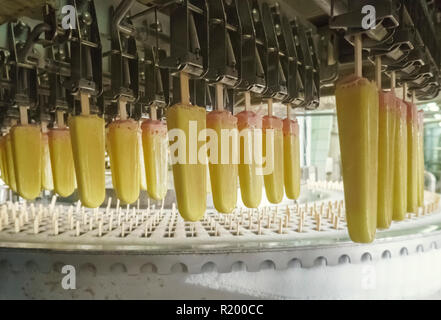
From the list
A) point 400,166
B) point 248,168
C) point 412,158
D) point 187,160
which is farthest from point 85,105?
point 412,158

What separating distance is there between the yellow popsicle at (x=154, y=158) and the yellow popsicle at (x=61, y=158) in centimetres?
39

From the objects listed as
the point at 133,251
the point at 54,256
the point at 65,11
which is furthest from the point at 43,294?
the point at 65,11

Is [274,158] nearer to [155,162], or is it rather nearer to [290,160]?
[290,160]

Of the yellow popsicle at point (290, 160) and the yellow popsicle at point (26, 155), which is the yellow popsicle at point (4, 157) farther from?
the yellow popsicle at point (290, 160)

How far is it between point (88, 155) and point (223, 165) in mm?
474

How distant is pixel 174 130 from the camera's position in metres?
0.85

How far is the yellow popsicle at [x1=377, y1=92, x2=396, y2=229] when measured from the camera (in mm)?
822

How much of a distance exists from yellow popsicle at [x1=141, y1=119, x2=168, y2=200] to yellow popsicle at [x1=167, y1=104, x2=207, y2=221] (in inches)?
16.6

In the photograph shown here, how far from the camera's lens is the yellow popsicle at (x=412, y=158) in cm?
104

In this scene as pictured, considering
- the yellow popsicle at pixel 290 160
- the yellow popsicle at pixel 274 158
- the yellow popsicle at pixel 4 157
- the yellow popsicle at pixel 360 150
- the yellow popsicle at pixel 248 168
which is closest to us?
the yellow popsicle at pixel 360 150

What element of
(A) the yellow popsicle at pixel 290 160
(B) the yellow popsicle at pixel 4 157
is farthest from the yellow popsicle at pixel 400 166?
(B) the yellow popsicle at pixel 4 157

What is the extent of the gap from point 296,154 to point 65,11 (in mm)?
1034

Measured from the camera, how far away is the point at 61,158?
137cm

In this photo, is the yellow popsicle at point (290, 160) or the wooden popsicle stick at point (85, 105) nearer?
the wooden popsicle stick at point (85, 105)
